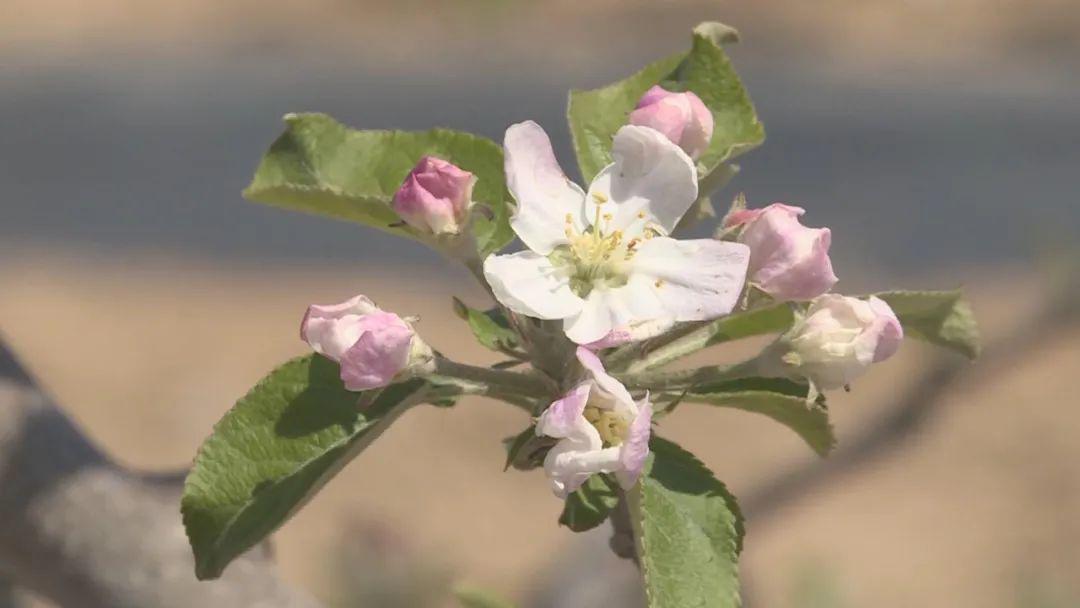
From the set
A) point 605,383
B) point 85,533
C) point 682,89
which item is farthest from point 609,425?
point 85,533

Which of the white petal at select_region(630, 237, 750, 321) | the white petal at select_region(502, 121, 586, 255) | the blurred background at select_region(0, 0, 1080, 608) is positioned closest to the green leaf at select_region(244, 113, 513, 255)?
the white petal at select_region(502, 121, 586, 255)

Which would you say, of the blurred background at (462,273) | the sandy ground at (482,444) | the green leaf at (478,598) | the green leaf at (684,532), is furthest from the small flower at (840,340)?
the sandy ground at (482,444)

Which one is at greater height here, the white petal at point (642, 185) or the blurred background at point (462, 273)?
the white petal at point (642, 185)

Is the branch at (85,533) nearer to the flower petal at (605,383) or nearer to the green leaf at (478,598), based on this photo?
the green leaf at (478,598)

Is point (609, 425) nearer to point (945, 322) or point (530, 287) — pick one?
point (530, 287)

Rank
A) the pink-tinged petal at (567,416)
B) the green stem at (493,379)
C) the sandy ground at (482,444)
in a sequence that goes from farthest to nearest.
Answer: the sandy ground at (482,444), the green stem at (493,379), the pink-tinged petal at (567,416)

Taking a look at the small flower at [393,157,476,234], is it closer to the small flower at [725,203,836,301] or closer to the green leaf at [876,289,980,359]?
the small flower at [725,203,836,301]
